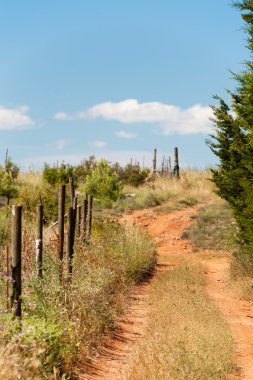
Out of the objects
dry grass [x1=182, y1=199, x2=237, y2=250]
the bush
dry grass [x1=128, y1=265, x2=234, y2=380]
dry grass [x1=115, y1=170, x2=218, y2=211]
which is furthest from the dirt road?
the bush

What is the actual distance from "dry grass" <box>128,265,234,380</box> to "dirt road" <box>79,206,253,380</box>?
27 cm

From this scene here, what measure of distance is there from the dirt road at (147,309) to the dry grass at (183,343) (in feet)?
0.88

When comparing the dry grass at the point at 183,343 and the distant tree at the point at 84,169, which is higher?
the distant tree at the point at 84,169

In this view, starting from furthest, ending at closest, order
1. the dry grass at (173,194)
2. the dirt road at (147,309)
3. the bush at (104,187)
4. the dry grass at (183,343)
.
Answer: the dry grass at (173,194)
the bush at (104,187)
the dirt road at (147,309)
the dry grass at (183,343)

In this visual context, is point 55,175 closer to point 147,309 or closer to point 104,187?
point 104,187

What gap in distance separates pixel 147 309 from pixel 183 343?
4.09 m

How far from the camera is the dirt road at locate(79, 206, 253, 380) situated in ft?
27.6

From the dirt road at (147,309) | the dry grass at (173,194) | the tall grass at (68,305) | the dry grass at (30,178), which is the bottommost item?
the dirt road at (147,309)

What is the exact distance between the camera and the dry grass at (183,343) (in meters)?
7.53

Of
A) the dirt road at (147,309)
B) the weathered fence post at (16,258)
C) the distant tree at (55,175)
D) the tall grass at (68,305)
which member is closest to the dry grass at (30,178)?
the distant tree at (55,175)

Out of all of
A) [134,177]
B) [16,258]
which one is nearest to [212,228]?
[134,177]

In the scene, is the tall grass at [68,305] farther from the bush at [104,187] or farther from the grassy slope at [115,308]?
the bush at [104,187]

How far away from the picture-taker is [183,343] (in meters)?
8.27

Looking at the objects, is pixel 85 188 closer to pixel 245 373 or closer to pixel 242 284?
pixel 242 284
